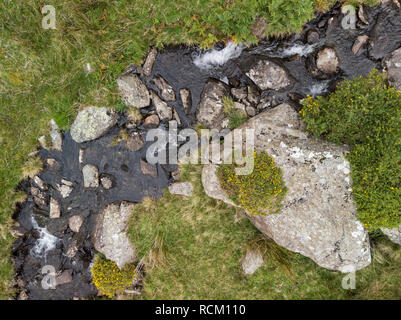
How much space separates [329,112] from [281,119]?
1.49m

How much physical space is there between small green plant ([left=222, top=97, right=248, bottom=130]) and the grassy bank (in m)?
2.28

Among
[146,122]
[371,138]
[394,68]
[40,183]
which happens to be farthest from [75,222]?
[394,68]

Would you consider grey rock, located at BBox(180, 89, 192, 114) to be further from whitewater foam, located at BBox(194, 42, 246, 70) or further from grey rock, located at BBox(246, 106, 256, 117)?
grey rock, located at BBox(246, 106, 256, 117)

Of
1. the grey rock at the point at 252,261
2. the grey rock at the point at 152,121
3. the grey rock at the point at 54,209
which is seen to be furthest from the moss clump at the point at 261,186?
the grey rock at the point at 54,209

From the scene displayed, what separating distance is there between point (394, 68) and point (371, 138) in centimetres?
295

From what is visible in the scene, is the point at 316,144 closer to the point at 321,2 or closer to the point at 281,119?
the point at 281,119

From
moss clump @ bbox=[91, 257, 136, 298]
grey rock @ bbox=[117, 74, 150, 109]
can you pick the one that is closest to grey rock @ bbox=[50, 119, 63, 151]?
grey rock @ bbox=[117, 74, 150, 109]

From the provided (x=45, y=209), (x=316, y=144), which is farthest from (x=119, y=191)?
(x=316, y=144)

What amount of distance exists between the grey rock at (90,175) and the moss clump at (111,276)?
314 cm

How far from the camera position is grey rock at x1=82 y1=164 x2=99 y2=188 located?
32.6 ft

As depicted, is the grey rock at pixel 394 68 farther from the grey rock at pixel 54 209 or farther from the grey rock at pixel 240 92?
the grey rock at pixel 54 209

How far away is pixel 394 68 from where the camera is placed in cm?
835
